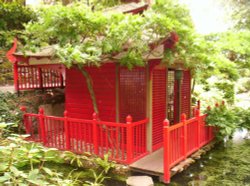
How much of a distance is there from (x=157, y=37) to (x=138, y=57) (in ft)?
1.77

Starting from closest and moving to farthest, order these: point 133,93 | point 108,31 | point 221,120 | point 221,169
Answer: point 108,31 → point 221,169 → point 133,93 → point 221,120

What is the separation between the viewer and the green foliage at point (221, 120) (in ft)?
23.1

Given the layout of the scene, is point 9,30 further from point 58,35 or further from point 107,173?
point 107,173

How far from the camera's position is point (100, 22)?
4688 millimetres

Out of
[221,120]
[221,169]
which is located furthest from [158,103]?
[221,169]

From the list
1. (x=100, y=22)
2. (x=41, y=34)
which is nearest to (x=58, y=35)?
(x=41, y=34)

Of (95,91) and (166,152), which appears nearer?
(166,152)

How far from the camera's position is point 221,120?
7.11 m

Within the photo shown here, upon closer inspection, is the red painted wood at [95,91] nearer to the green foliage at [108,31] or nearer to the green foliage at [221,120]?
the green foliage at [108,31]

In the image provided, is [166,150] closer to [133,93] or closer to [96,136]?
[96,136]

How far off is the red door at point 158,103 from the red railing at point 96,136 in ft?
1.79

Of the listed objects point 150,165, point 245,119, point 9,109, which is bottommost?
point 150,165

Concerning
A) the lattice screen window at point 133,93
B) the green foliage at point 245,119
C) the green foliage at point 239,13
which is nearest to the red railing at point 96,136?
the lattice screen window at point 133,93

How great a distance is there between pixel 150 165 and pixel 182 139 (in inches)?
38.4
